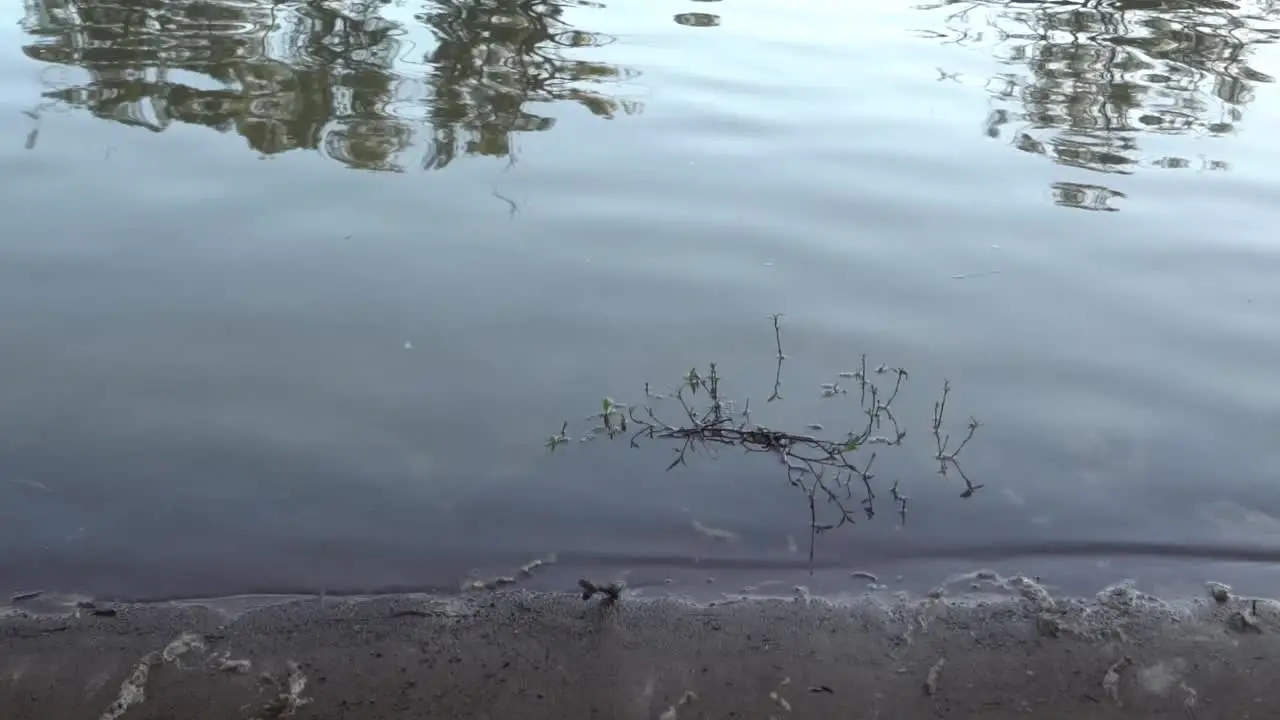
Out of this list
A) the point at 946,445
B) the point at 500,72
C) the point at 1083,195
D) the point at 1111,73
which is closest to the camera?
the point at 946,445

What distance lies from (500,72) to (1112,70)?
4327mm

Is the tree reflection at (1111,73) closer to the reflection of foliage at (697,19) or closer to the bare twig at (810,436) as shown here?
the reflection of foliage at (697,19)

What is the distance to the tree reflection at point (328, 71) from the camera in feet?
23.3

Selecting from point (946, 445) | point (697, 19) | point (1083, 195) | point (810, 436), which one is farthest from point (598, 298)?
point (697, 19)

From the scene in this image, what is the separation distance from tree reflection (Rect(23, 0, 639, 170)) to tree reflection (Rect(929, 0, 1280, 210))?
8.70 ft

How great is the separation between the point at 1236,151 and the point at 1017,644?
16.3ft

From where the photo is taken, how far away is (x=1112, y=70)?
8570mm

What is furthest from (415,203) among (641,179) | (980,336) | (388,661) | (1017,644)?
(1017,644)

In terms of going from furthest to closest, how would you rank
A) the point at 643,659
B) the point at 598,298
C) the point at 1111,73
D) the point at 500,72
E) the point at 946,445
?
the point at 1111,73, the point at 500,72, the point at 598,298, the point at 946,445, the point at 643,659

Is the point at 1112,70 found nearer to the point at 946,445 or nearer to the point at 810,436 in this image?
the point at 946,445

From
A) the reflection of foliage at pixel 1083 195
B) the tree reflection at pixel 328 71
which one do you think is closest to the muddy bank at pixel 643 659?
the reflection of foliage at pixel 1083 195

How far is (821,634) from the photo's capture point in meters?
3.47

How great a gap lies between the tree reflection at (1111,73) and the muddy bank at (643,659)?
11.8 feet

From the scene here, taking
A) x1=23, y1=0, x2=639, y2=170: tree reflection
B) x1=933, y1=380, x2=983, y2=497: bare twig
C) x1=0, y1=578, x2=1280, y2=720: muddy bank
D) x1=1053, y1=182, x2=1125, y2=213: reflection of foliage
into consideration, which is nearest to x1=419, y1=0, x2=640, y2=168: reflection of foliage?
x1=23, y1=0, x2=639, y2=170: tree reflection
